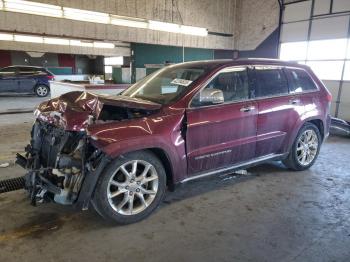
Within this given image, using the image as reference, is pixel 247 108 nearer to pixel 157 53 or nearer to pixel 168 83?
pixel 168 83

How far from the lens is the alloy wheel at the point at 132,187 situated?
261 centimetres

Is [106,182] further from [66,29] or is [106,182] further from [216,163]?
[66,29]

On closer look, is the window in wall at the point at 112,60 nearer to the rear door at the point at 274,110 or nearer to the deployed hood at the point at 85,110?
the rear door at the point at 274,110

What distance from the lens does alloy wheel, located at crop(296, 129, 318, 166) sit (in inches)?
160

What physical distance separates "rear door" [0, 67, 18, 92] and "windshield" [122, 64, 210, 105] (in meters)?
12.8

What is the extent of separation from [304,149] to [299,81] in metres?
0.95

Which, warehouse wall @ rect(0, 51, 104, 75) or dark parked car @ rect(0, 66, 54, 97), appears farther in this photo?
warehouse wall @ rect(0, 51, 104, 75)

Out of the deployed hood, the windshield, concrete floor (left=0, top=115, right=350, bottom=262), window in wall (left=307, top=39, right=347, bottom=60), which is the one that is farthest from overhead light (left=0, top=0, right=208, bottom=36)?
concrete floor (left=0, top=115, right=350, bottom=262)

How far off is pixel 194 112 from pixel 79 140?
3.64ft

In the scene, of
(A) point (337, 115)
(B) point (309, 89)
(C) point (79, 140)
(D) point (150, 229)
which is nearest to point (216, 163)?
(D) point (150, 229)

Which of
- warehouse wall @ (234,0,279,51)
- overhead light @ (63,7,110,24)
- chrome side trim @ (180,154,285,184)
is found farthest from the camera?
warehouse wall @ (234,0,279,51)

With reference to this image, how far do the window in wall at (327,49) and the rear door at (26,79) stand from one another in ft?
40.0

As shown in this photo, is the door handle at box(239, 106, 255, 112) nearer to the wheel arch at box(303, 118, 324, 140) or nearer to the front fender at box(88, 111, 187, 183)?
the front fender at box(88, 111, 187, 183)

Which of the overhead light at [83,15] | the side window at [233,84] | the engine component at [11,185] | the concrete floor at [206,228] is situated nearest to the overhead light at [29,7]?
the overhead light at [83,15]
